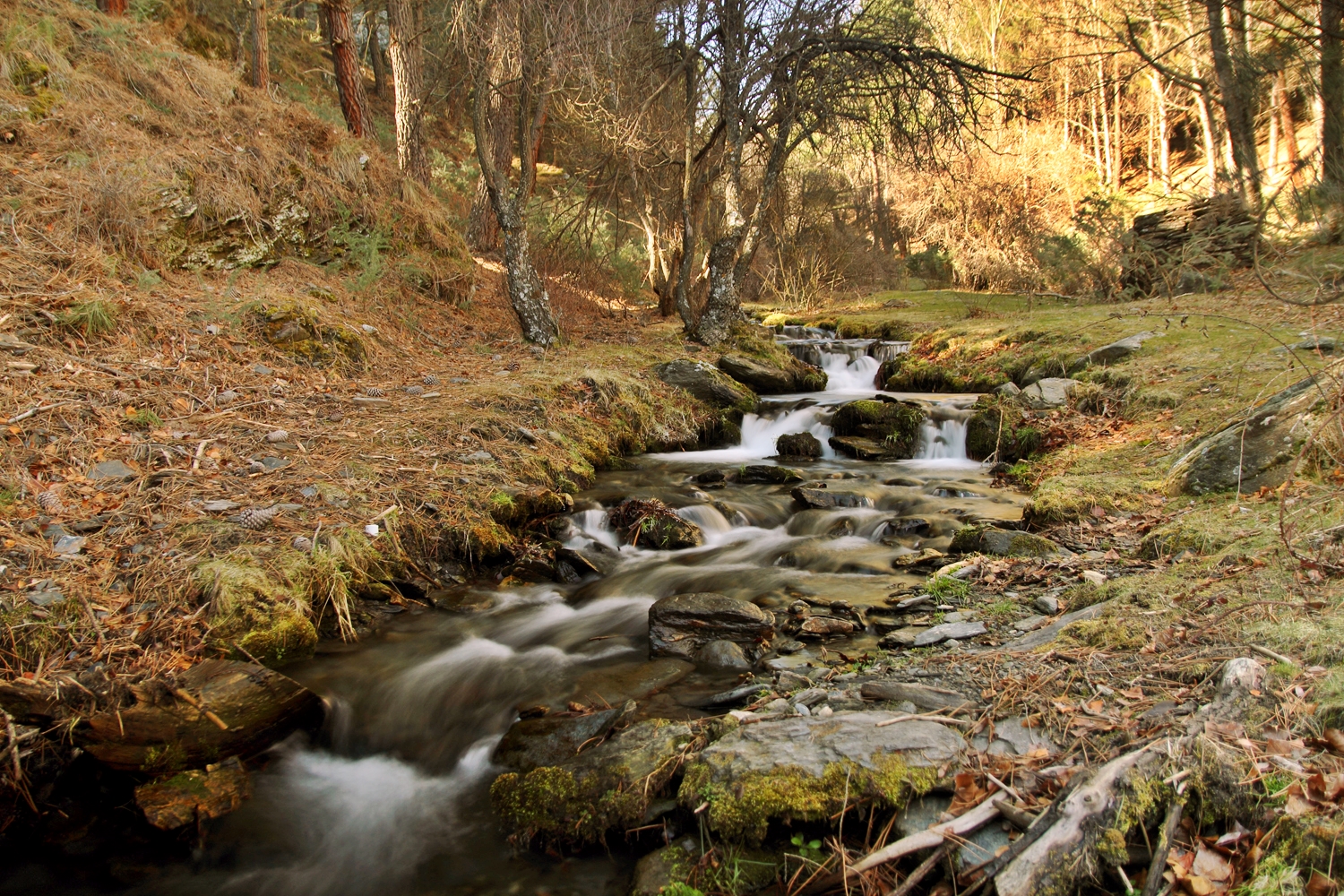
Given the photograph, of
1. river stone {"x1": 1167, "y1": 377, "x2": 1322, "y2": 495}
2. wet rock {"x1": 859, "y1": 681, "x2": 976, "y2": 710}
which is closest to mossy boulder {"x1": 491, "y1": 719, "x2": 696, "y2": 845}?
wet rock {"x1": 859, "y1": 681, "x2": 976, "y2": 710}

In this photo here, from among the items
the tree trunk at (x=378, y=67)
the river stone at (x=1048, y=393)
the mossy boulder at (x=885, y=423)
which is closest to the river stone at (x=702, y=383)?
the mossy boulder at (x=885, y=423)

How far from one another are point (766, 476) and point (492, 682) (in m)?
3.90

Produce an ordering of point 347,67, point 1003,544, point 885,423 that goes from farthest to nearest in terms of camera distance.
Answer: point 347,67 < point 885,423 < point 1003,544

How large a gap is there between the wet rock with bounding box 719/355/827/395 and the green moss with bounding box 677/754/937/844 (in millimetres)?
8133

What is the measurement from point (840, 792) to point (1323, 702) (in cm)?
133

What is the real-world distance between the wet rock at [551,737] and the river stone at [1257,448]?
3745mm

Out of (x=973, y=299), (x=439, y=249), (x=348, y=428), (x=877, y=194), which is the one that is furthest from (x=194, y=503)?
(x=877, y=194)

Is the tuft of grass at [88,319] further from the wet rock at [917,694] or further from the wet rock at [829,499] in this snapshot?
the wet rock at [917,694]

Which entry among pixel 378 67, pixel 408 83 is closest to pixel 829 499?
pixel 408 83

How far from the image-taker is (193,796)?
2.99 metres

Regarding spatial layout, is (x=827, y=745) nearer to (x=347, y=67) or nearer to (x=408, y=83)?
(x=408, y=83)

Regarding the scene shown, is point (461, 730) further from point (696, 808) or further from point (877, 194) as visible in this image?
point (877, 194)

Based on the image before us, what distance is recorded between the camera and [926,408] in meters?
A: 8.66

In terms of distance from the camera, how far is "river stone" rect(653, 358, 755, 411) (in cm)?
918
